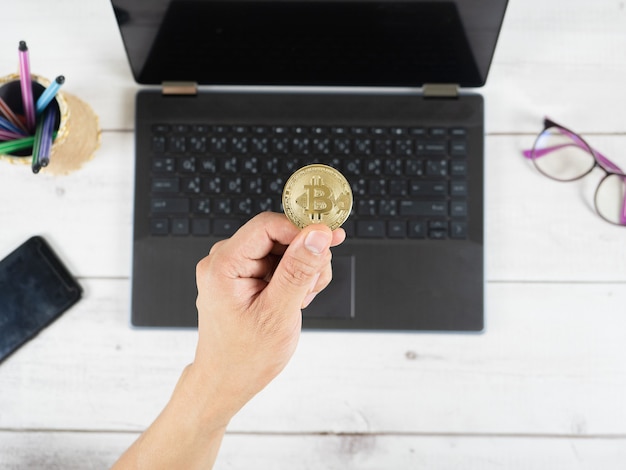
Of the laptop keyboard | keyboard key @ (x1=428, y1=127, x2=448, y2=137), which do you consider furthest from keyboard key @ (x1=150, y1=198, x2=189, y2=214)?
keyboard key @ (x1=428, y1=127, x2=448, y2=137)

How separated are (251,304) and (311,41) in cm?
33

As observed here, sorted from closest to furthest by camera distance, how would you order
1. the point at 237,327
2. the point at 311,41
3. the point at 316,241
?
the point at 316,241, the point at 237,327, the point at 311,41

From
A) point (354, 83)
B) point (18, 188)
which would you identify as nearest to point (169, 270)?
point (18, 188)

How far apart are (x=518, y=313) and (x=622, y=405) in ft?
0.58

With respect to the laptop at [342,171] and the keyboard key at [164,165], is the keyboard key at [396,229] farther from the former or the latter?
the keyboard key at [164,165]

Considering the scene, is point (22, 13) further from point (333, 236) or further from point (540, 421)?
point (540, 421)

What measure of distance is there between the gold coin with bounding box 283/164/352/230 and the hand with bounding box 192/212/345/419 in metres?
0.02

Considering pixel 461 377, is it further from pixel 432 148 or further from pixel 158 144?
pixel 158 144

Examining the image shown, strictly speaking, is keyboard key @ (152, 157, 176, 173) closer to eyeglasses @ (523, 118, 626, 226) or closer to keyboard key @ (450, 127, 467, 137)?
keyboard key @ (450, 127, 467, 137)

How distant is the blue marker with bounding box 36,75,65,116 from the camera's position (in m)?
0.61

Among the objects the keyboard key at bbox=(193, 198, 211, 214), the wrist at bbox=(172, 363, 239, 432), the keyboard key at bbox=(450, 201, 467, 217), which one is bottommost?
the wrist at bbox=(172, 363, 239, 432)

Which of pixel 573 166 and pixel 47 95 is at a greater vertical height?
pixel 47 95

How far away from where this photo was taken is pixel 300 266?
52 centimetres

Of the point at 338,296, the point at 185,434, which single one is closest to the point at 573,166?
the point at 338,296
